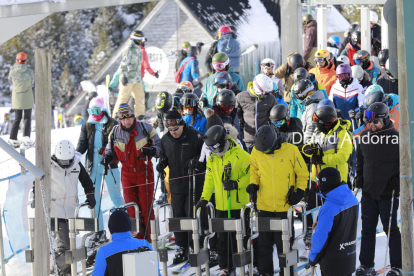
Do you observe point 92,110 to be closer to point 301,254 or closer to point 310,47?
point 301,254

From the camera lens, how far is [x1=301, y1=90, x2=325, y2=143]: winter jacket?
8172 mm

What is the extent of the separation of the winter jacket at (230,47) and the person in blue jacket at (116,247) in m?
7.94

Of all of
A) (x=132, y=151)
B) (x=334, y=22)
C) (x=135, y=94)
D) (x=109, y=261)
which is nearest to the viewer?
(x=109, y=261)

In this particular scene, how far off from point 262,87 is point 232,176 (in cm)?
197

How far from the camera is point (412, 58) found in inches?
198

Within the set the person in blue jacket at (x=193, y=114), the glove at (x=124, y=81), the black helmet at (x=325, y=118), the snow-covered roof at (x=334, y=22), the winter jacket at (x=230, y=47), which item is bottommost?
the black helmet at (x=325, y=118)

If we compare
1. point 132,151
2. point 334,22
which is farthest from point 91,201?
point 334,22

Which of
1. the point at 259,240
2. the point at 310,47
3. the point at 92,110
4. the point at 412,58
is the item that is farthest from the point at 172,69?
the point at 412,58

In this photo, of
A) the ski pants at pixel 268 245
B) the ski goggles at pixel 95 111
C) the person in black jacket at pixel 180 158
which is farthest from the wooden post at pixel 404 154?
the ski goggles at pixel 95 111

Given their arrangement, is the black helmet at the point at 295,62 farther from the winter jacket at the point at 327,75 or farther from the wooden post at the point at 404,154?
the wooden post at the point at 404,154

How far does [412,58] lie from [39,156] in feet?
10.5

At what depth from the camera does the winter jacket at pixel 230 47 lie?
1300 centimetres

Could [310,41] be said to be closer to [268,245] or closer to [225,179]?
Answer: [225,179]

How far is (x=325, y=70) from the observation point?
12.0m
